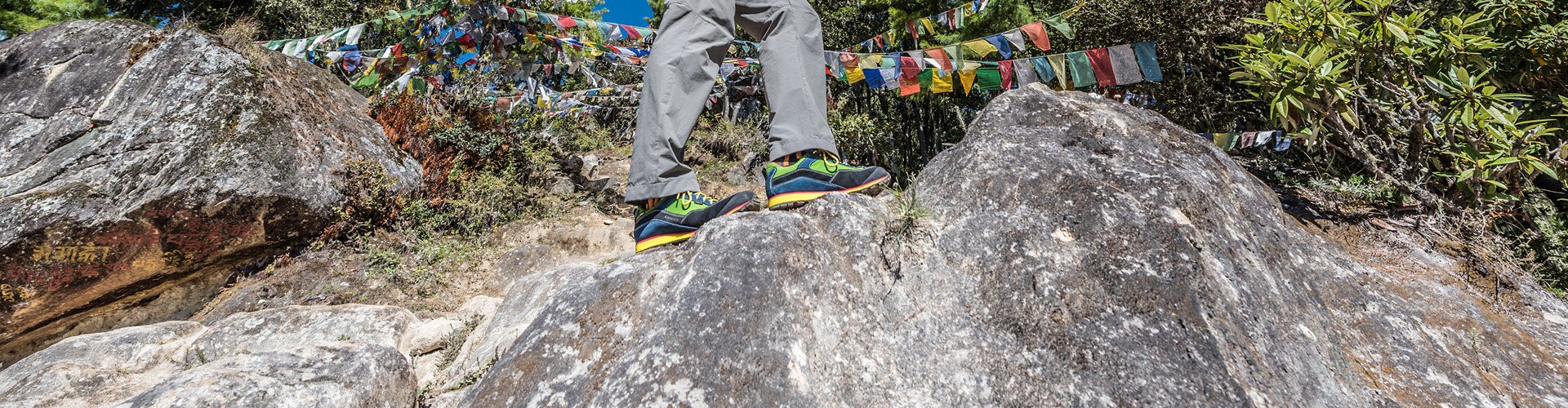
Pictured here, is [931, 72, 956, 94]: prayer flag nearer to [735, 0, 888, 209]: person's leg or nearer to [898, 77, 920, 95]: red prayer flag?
[898, 77, 920, 95]: red prayer flag

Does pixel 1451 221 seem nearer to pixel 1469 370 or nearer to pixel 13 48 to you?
pixel 1469 370

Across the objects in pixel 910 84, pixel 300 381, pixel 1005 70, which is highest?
pixel 300 381

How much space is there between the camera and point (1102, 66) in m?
6.20

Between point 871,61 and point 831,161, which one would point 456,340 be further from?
point 871,61

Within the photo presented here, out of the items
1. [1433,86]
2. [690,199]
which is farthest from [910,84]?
[690,199]

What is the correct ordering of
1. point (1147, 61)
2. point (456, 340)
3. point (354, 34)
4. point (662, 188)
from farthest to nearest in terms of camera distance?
point (354, 34) → point (1147, 61) → point (456, 340) → point (662, 188)

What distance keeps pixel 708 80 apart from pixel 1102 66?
4752 millimetres

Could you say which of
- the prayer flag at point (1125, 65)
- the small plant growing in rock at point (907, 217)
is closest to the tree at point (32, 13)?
the small plant growing in rock at point (907, 217)

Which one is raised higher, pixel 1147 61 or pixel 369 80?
pixel 1147 61

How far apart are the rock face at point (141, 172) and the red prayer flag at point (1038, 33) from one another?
576 cm

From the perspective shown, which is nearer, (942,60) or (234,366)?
(234,366)

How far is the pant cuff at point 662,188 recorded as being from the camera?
2.64 m

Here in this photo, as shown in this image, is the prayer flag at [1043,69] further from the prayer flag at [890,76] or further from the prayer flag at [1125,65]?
the prayer flag at [890,76]

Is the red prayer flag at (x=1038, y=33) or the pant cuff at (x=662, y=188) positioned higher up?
the pant cuff at (x=662, y=188)
